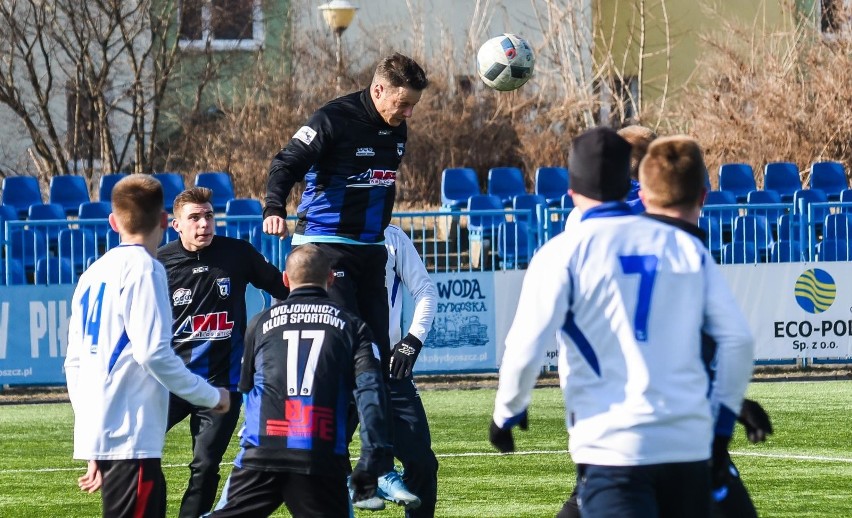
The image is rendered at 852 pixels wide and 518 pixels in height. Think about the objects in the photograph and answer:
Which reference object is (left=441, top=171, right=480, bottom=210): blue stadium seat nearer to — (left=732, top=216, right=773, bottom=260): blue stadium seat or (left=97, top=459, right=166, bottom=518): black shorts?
(left=732, top=216, right=773, bottom=260): blue stadium seat

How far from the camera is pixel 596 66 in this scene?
87.2 feet

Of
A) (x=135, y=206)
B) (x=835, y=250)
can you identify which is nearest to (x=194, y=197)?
(x=135, y=206)

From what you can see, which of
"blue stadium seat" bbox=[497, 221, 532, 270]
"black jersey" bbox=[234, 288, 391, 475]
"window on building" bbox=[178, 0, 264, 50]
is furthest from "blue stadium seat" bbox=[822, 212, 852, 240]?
"window on building" bbox=[178, 0, 264, 50]

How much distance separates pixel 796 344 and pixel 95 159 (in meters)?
13.4

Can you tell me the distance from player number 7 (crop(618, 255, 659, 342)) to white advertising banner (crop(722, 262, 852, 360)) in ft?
36.3

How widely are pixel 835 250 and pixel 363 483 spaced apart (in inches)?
435

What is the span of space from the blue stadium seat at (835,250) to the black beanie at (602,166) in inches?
444

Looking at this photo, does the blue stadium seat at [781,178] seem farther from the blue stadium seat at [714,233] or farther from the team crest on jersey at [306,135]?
the team crest on jersey at [306,135]

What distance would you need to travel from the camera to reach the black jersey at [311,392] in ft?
17.6

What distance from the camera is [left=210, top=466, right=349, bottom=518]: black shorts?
212 inches

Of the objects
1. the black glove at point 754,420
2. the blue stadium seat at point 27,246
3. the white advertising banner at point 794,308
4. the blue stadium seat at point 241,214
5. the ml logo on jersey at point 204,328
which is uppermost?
the blue stadium seat at point 241,214

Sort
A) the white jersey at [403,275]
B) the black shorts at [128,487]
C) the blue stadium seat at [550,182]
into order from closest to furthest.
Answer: the black shorts at [128,487] < the white jersey at [403,275] < the blue stadium seat at [550,182]

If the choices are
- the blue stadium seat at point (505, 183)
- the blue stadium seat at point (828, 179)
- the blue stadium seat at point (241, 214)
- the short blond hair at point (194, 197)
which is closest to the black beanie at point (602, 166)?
the short blond hair at point (194, 197)

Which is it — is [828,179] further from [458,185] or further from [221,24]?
[221,24]
